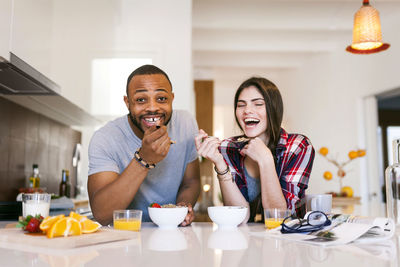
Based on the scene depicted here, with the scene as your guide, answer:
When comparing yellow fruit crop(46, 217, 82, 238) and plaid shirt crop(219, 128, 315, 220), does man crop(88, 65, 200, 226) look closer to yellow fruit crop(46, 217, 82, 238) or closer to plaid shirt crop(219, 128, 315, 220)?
plaid shirt crop(219, 128, 315, 220)

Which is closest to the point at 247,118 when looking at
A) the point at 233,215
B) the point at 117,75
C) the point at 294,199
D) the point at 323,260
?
the point at 294,199

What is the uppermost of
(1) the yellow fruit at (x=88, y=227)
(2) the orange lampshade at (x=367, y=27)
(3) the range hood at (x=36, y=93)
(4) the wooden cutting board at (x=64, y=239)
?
(2) the orange lampshade at (x=367, y=27)

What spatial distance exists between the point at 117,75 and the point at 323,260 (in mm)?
2561

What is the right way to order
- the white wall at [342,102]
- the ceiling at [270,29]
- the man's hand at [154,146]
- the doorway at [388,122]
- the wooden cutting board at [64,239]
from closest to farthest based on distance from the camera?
the wooden cutting board at [64,239]
the man's hand at [154,146]
the ceiling at [270,29]
the white wall at [342,102]
the doorway at [388,122]

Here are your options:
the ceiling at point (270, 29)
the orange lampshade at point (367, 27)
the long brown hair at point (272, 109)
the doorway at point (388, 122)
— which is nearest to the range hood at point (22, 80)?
the long brown hair at point (272, 109)

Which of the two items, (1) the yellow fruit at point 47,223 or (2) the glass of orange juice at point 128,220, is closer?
(1) the yellow fruit at point 47,223

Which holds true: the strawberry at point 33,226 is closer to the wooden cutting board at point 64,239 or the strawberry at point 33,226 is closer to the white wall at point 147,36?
the wooden cutting board at point 64,239

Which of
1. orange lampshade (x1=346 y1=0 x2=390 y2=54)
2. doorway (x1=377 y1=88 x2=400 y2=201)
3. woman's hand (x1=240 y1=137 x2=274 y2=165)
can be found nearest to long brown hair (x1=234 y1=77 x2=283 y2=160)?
woman's hand (x1=240 y1=137 x2=274 y2=165)

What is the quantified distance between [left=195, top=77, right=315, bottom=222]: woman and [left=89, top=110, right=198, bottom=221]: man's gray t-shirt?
17 centimetres

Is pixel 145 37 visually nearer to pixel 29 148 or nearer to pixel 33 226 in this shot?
pixel 29 148

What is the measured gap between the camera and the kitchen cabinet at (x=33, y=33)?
1.69 m

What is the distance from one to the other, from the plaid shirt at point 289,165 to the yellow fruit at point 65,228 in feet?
2.60

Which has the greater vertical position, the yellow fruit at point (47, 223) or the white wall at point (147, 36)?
the white wall at point (147, 36)

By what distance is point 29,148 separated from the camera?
2.61 m
